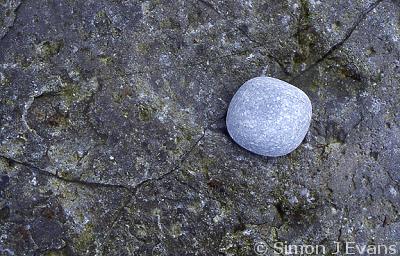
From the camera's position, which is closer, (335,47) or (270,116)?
(270,116)

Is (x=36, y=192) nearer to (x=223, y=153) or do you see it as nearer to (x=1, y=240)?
(x=1, y=240)

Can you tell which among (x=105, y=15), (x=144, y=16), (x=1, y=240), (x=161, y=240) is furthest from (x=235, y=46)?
(x=1, y=240)

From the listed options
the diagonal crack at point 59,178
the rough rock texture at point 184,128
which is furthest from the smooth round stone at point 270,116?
the diagonal crack at point 59,178

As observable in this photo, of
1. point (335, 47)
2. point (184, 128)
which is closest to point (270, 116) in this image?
point (184, 128)

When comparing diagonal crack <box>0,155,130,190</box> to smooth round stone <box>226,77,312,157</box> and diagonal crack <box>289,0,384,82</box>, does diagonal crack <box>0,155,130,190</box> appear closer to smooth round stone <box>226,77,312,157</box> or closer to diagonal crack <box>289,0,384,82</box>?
smooth round stone <box>226,77,312,157</box>

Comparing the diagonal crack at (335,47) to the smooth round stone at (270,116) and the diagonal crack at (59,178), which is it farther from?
the diagonal crack at (59,178)

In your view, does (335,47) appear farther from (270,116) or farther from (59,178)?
(59,178)

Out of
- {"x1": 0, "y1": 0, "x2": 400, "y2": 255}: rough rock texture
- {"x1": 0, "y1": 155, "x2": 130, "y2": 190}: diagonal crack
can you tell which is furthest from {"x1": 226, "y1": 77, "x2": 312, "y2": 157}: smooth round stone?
{"x1": 0, "y1": 155, "x2": 130, "y2": 190}: diagonal crack
